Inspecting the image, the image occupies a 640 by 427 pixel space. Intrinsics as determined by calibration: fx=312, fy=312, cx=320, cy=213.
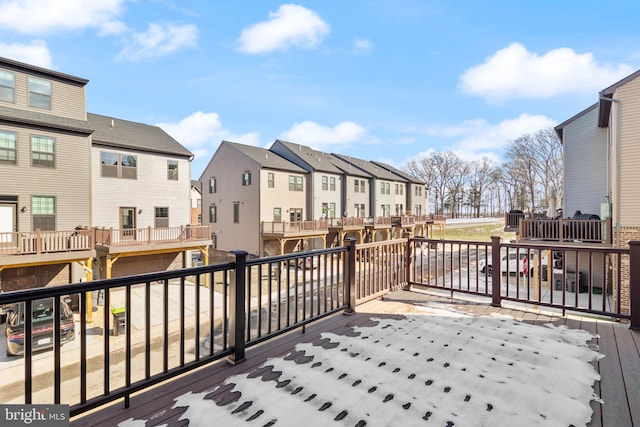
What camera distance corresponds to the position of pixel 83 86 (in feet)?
39.2

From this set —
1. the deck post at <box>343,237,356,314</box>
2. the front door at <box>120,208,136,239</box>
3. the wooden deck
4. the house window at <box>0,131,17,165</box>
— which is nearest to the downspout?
the wooden deck

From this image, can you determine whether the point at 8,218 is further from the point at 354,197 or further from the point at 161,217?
the point at 354,197

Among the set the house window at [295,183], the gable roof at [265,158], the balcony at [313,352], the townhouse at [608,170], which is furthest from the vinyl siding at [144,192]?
the townhouse at [608,170]

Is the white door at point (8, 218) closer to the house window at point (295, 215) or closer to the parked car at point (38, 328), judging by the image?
the parked car at point (38, 328)

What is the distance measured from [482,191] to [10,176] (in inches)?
2036

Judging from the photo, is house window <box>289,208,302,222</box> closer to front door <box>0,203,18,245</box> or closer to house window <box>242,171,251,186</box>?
house window <box>242,171,251,186</box>

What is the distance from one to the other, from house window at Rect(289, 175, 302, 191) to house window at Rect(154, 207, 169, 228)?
794 cm

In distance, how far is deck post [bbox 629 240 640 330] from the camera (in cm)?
329

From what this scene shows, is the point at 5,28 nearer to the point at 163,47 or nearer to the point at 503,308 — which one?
the point at 163,47

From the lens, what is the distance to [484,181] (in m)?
47.2

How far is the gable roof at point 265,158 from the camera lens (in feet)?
63.2

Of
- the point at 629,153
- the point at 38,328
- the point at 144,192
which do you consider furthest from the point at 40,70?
the point at 629,153

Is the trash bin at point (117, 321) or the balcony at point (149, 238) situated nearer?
the trash bin at point (117, 321)

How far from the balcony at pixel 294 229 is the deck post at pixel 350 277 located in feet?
44.3
